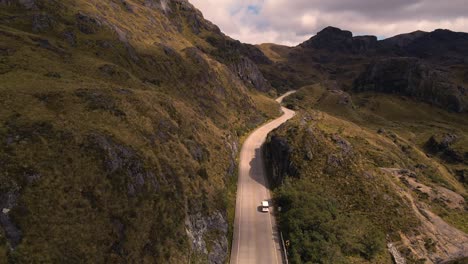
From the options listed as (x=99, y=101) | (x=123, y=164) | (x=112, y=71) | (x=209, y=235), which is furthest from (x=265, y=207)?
(x=112, y=71)

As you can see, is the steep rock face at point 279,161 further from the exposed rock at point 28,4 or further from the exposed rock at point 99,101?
the exposed rock at point 28,4

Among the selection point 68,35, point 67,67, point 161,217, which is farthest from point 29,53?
point 161,217

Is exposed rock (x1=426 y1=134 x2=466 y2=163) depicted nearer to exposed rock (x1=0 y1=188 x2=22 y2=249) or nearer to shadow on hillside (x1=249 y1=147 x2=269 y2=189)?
shadow on hillside (x1=249 y1=147 x2=269 y2=189)

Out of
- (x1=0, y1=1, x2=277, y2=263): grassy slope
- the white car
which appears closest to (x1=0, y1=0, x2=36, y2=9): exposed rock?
(x1=0, y1=1, x2=277, y2=263): grassy slope

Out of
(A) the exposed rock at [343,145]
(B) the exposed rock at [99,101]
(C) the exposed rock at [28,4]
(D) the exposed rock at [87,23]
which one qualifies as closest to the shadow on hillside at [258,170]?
(A) the exposed rock at [343,145]

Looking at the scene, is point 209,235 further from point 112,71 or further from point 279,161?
point 112,71

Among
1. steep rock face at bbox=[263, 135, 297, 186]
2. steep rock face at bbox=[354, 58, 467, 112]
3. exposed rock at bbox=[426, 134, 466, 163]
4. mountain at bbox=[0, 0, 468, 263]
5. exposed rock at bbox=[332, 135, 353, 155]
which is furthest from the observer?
steep rock face at bbox=[354, 58, 467, 112]
